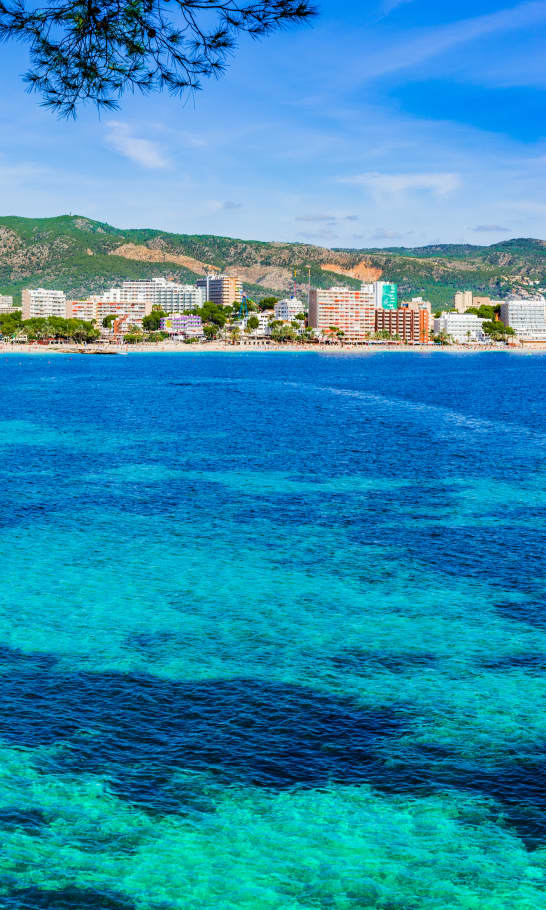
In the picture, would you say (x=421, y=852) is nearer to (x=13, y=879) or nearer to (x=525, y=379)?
(x=13, y=879)

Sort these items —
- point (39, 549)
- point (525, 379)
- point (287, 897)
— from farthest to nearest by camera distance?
point (525, 379)
point (39, 549)
point (287, 897)

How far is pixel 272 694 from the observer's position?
53.9ft

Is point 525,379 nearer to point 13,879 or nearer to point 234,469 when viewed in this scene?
point 234,469

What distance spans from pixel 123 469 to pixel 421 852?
34342 mm

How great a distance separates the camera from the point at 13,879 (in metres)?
11.2

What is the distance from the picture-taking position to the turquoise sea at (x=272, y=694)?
11586 mm

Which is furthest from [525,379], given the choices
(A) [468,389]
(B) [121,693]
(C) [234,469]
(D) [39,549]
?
(B) [121,693]

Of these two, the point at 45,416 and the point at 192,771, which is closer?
the point at 192,771

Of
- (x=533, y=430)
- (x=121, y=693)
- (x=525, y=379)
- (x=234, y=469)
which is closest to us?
(x=121, y=693)

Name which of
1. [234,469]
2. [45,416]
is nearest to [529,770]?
[234,469]

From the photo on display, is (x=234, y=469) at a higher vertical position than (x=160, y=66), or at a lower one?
lower

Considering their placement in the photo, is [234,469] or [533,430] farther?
[533,430]

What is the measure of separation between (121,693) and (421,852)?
6826mm

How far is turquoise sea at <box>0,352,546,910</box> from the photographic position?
11.6m
